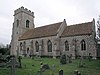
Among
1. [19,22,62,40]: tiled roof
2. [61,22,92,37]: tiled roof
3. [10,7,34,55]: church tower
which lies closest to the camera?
[61,22,92,37]: tiled roof

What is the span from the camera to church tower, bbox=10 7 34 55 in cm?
4728

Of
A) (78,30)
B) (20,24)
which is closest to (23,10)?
(20,24)

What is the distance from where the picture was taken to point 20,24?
47.0 meters

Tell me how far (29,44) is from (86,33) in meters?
17.1

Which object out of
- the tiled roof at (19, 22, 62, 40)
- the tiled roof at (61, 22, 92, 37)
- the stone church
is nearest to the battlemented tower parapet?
the stone church

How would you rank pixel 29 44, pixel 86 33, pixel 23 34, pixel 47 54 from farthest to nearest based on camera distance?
pixel 23 34 → pixel 29 44 → pixel 47 54 → pixel 86 33

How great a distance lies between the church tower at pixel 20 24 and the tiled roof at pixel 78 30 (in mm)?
14765

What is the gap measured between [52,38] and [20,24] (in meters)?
13.9

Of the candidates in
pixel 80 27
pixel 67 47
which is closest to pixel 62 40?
pixel 67 47

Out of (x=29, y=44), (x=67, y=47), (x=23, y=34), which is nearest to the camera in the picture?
(x=67, y=47)

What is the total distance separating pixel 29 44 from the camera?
43.3 meters

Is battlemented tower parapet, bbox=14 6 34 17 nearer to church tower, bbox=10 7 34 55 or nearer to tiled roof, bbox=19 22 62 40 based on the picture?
church tower, bbox=10 7 34 55

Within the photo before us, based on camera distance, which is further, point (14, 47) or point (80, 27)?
point (14, 47)

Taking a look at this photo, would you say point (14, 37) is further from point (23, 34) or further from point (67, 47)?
point (67, 47)
